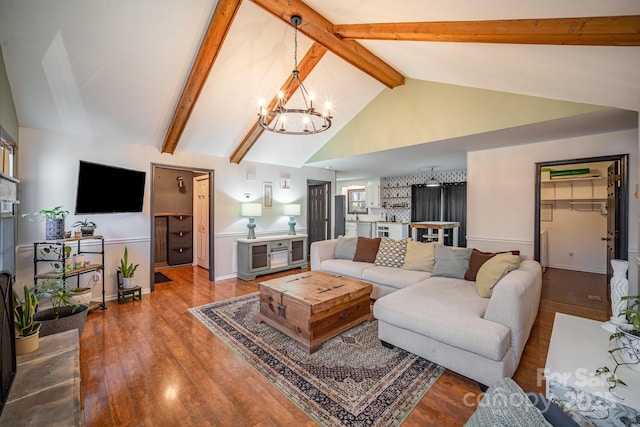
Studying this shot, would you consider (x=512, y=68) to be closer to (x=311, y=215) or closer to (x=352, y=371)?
(x=352, y=371)

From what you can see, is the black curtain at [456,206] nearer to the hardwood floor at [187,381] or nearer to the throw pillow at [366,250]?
the throw pillow at [366,250]

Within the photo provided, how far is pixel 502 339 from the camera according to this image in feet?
6.11

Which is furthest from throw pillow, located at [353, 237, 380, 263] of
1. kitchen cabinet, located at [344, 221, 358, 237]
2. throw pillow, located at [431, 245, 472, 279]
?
kitchen cabinet, located at [344, 221, 358, 237]

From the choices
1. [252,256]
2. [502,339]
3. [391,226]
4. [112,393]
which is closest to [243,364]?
[112,393]

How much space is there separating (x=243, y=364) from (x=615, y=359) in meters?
2.39

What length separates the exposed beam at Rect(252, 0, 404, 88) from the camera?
2629 mm

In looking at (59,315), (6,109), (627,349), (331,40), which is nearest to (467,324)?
(627,349)

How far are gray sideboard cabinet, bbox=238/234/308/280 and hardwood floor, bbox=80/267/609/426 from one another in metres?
1.77

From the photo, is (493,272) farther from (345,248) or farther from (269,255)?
(269,255)

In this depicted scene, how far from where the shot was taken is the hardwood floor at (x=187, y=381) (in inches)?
68.4

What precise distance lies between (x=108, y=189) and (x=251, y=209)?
218 centimetres

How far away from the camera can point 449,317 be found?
2125mm

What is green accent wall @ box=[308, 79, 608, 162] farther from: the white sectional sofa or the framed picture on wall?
the white sectional sofa

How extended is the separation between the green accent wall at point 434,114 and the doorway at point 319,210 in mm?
1849
